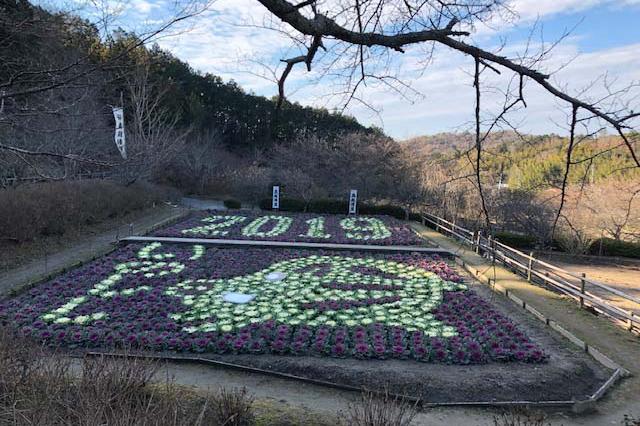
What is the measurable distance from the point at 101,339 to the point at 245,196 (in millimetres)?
23088

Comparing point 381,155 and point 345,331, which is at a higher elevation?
point 381,155

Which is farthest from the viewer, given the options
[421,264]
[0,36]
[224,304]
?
[421,264]

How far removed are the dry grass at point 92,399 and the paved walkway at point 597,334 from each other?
2263 millimetres

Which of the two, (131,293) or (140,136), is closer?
(131,293)

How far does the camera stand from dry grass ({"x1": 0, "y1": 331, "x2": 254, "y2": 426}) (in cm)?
254

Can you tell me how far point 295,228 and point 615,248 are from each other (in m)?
14.1

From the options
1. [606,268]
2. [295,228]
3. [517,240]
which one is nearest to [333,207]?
[295,228]

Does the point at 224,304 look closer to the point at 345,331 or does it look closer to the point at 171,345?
the point at 171,345

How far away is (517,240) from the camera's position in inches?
851

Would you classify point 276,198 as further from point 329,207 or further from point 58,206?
point 58,206

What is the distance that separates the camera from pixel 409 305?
8.40m

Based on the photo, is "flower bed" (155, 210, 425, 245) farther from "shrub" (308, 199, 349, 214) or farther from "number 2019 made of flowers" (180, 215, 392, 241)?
"shrub" (308, 199, 349, 214)

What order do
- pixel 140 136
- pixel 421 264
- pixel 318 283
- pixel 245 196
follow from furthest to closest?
pixel 245 196
pixel 140 136
pixel 421 264
pixel 318 283

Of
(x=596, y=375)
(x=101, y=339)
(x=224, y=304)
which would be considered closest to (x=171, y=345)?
(x=101, y=339)
